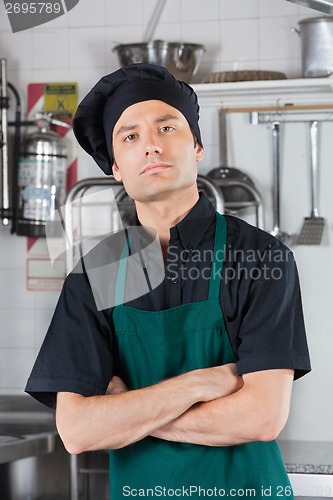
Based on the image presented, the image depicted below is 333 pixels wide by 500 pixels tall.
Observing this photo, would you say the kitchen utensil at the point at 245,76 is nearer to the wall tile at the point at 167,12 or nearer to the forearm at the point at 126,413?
the wall tile at the point at 167,12

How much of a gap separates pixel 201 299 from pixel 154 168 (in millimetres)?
158

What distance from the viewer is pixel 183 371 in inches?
36.3

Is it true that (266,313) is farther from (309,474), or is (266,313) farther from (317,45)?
(317,45)

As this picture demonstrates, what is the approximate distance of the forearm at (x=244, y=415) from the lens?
A: 33.6 inches

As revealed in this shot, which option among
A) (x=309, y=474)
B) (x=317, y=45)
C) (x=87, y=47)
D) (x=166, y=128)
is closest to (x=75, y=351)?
(x=166, y=128)

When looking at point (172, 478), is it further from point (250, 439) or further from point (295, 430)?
point (295, 430)

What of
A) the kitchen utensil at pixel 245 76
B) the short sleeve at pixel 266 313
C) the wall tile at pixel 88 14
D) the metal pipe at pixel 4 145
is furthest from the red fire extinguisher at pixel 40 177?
the short sleeve at pixel 266 313

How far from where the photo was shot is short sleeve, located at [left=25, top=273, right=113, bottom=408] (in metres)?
0.90

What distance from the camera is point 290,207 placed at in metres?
1.83

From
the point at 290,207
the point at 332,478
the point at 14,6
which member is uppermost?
the point at 14,6

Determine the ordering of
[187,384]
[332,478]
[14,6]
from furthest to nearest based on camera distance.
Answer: [14,6] → [332,478] → [187,384]

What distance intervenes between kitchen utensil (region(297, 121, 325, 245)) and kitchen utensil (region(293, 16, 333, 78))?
126mm

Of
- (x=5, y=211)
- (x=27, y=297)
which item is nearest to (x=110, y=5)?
(x=5, y=211)

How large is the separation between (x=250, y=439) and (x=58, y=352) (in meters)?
0.24
